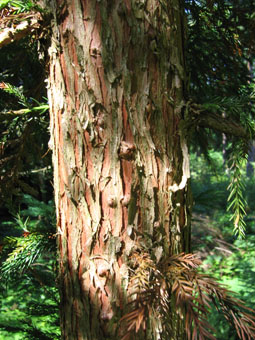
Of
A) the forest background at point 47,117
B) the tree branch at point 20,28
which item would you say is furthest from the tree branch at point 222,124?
the tree branch at point 20,28

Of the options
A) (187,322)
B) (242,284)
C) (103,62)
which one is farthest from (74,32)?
(242,284)

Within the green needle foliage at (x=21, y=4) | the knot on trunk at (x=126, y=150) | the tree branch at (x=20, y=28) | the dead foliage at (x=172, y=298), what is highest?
the green needle foliage at (x=21, y=4)

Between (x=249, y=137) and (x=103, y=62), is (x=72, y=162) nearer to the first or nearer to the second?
(x=103, y=62)

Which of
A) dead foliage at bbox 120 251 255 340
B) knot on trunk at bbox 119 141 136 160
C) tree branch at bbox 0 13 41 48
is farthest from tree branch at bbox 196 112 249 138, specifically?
tree branch at bbox 0 13 41 48

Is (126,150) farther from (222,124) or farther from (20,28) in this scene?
(20,28)

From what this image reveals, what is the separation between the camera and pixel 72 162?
1.17 meters

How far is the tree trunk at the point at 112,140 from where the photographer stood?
1.13 meters

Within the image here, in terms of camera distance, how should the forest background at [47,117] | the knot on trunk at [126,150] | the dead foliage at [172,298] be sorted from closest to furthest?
the dead foliage at [172,298] < the knot on trunk at [126,150] < the forest background at [47,117]

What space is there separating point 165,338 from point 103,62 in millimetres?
1072

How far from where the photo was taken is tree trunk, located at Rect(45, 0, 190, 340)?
1.13m

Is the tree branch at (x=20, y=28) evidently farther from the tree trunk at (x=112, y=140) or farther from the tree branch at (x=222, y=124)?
the tree branch at (x=222, y=124)

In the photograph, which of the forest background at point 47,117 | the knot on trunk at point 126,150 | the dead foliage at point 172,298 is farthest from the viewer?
the forest background at point 47,117

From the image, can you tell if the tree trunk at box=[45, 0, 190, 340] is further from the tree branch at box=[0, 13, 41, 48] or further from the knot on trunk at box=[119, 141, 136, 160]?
the tree branch at box=[0, 13, 41, 48]

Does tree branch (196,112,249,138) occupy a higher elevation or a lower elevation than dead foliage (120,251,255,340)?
higher
